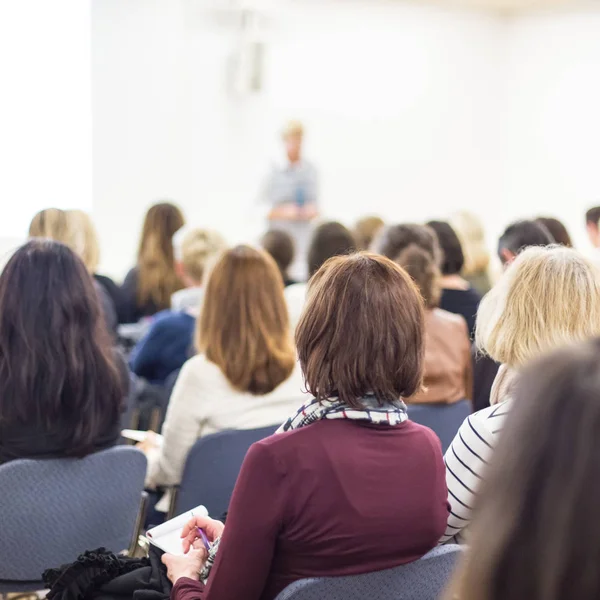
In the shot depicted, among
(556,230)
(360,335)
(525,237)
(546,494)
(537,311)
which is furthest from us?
(556,230)

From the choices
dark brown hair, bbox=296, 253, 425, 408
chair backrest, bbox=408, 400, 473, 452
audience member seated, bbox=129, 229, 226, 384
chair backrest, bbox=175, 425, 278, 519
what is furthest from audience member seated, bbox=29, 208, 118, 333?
dark brown hair, bbox=296, 253, 425, 408

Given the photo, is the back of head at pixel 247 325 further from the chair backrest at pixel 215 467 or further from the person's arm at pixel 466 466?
the person's arm at pixel 466 466

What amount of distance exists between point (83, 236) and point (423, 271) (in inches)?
64.4

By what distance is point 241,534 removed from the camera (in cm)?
154

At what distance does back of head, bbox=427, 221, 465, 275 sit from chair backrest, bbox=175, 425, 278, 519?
1730 millimetres

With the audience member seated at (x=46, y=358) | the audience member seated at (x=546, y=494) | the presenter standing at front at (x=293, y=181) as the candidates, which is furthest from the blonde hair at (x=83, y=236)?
the audience member seated at (x=546, y=494)

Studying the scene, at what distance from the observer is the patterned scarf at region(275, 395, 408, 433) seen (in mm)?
1626

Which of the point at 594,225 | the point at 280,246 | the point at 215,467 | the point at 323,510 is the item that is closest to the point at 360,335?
the point at 323,510

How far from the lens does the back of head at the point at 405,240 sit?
139 inches

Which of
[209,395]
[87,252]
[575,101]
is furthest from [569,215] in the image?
[209,395]

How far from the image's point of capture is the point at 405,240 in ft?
11.6

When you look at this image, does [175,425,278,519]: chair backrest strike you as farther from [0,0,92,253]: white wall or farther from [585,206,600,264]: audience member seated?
[0,0,92,253]: white wall

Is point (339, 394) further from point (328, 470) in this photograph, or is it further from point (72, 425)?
point (72, 425)

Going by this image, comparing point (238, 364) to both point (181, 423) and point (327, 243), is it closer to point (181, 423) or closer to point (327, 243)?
point (181, 423)
